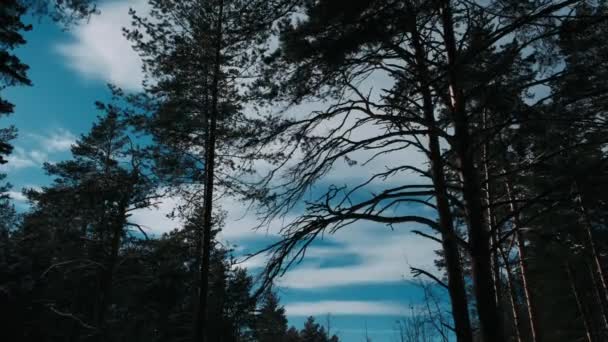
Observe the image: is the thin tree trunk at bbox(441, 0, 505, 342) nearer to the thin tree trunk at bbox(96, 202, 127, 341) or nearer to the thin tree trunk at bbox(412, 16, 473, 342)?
the thin tree trunk at bbox(412, 16, 473, 342)

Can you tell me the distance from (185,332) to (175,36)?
71.6 feet

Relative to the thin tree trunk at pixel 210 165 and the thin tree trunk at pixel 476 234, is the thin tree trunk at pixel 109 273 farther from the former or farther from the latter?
the thin tree trunk at pixel 476 234

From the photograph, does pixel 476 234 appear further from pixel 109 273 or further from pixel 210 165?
pixel 109 273

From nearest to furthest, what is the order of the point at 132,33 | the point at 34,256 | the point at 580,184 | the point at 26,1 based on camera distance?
the point at 580,184
the point at 26,1
the point at 132,33
the point at 34,256

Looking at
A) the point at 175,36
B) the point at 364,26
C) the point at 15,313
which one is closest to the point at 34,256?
the point at 15,313

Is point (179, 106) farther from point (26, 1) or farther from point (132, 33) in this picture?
point (26, 1)

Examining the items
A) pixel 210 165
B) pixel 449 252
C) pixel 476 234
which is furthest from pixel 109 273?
pixel 476 234

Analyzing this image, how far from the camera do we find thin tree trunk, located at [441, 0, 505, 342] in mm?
4383

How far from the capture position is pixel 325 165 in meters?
5.68

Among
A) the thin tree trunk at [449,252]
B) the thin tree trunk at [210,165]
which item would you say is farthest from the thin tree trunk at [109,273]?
the thin tree trunk at [449,252]

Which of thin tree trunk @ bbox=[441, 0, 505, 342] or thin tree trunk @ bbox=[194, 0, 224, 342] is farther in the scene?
thin tree trunk @ bbox=[194, 0, 224, 342]

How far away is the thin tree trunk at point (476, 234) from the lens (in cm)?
438

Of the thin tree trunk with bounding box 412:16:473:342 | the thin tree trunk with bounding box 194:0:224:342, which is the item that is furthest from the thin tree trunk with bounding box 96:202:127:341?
the thin tree trunk with bounding box 412:16:473:342

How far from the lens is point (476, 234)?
4.66m
